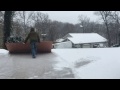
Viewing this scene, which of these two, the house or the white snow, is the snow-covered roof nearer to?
the house

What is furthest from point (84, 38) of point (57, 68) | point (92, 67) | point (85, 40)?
point (57, 68)

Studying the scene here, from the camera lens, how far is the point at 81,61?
467 inches

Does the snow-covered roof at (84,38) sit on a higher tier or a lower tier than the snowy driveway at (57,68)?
lower

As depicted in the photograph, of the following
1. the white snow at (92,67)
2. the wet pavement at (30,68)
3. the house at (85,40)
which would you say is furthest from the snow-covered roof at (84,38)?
the white snow at (92,67)

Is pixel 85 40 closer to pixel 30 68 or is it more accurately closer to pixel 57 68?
pixel 57 68

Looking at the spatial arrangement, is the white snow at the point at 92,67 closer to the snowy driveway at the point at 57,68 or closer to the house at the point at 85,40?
the snowy driveway at the point at 57,68

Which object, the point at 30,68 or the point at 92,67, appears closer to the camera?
the point at 30,68

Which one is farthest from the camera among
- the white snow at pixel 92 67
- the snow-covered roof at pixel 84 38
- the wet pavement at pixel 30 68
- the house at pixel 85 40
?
the snow-covered roof at pixel 84 38
